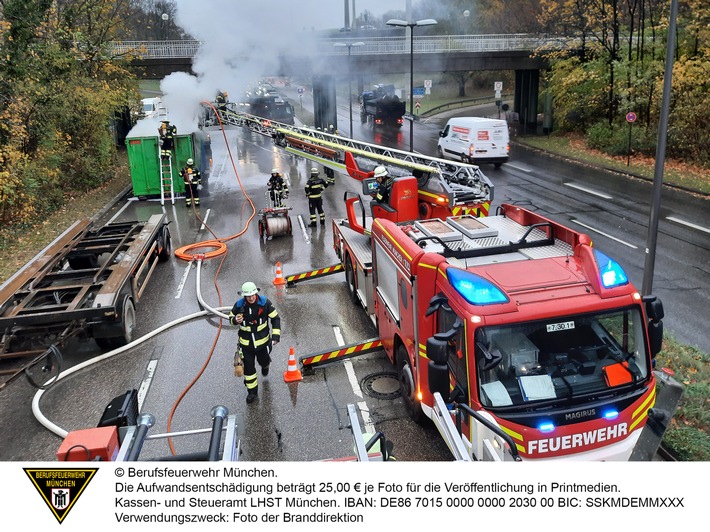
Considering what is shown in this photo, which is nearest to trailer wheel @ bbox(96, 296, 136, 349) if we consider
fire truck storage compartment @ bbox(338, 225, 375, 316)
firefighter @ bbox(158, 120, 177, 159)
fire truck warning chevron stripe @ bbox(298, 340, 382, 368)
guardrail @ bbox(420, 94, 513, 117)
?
fire truck warning chevron stripe @ bbox(298, 340, 382, 368)

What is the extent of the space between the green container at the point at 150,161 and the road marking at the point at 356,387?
1256 centimetres

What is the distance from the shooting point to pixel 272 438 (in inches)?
292

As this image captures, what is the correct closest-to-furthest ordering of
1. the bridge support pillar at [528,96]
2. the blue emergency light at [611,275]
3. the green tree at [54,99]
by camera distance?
1. the blue emergency light at [611,275]
2. the green tree at [54,99]
3. the bridge support pillar at [528,96]

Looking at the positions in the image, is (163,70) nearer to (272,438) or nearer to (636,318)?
(272,438)

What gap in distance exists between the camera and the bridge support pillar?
38.7m

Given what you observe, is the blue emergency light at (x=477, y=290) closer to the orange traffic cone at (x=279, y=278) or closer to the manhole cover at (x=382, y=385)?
the manhole cover at (x=382, y=385)

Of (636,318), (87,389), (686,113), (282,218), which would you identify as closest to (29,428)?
(87,389)

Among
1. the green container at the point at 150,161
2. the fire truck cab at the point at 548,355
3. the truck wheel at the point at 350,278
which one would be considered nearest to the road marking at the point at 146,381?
the truck wheel at the point at 350,278

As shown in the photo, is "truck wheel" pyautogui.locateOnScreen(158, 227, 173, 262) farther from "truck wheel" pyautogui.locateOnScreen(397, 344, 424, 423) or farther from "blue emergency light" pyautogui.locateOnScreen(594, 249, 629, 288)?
"blue emergency light" pyautogui.locateOnScreen(594, 249, 629, 288)

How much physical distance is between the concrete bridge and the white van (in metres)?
5.08

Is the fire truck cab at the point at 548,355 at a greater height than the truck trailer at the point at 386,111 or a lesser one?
lesser

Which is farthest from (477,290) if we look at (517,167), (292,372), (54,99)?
(517,167)

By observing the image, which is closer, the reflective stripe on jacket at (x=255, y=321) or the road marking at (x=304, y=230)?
the reflective stripe on jacket at (x=255, y=321)
